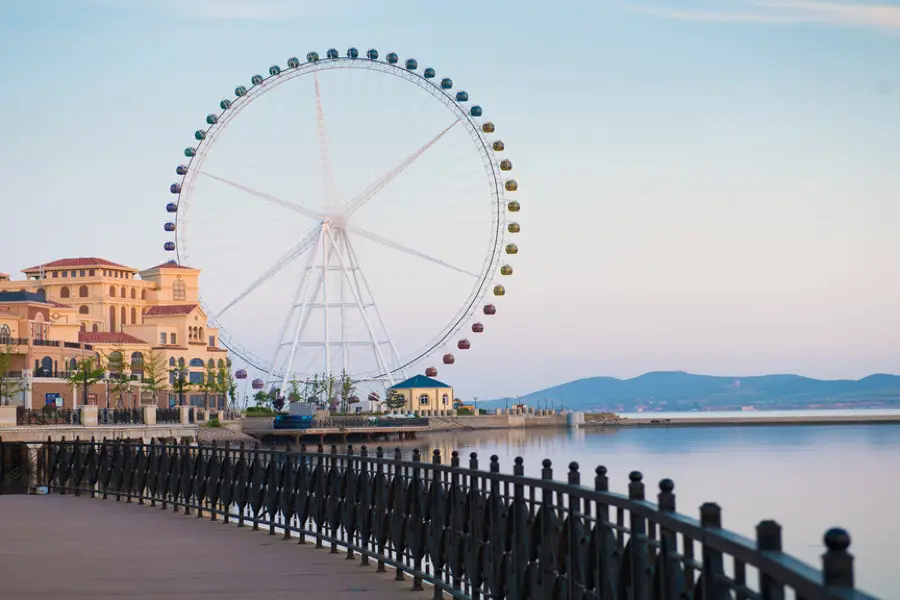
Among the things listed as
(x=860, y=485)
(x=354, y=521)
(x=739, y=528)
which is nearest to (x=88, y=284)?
(x=860, y=485)

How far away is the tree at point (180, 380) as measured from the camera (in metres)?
110

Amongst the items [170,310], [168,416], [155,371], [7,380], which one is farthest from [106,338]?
[168,416]

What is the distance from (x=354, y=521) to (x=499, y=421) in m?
A: 146

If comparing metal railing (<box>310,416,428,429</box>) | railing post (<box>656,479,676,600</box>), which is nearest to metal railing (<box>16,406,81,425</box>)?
metal railing (<box>310,416,428,429</box>)

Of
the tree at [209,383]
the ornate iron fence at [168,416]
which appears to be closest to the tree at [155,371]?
the tree at [209,383]

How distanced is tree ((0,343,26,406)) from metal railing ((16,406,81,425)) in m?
10.6

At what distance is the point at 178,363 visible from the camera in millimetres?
116188

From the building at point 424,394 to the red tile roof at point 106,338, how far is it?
38800mm

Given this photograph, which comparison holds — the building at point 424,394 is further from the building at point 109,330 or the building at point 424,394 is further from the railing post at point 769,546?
the railing post at point 769,546

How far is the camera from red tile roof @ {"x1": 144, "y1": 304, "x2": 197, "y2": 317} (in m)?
119

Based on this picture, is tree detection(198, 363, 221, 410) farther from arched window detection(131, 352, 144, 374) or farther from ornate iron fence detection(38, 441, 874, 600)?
ornate iron fence detection(38, 441, 874, 600)

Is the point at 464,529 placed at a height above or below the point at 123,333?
below

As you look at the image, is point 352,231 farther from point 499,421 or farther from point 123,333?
point 499,421

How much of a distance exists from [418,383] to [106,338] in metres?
47.4
